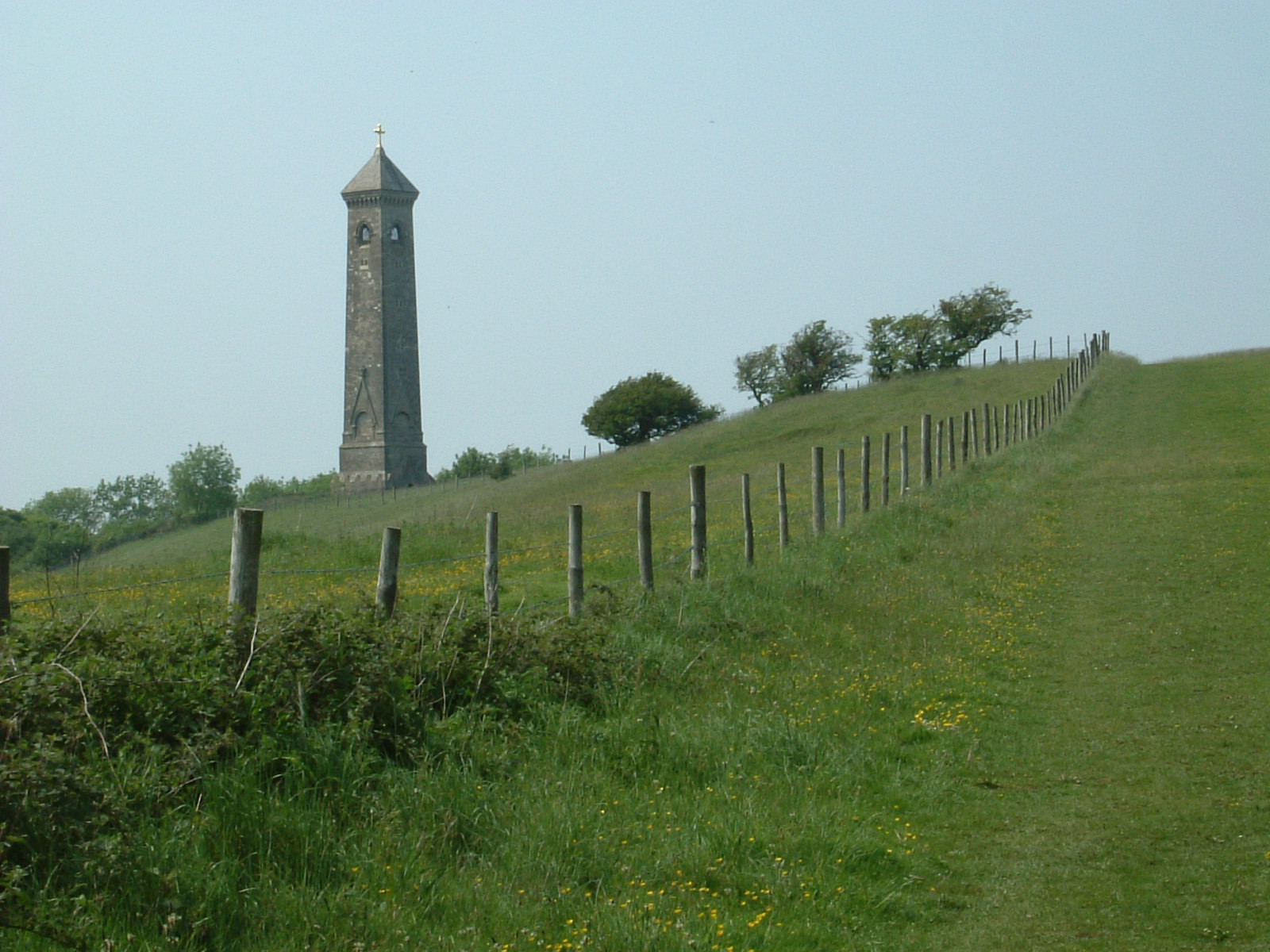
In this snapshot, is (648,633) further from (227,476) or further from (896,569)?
(227,476)

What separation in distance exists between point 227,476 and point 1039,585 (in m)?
94.5

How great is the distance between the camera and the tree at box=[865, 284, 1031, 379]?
76688mm

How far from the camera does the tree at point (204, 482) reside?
3952 inches

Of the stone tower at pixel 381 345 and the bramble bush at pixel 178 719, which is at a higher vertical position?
the stone tower at pixel 381 345

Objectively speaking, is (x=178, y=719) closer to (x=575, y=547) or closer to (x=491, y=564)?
(x=491, y=564)

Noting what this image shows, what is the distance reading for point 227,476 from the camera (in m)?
103

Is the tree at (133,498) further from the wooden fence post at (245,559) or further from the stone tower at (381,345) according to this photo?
the wooden fence post at (245,559)

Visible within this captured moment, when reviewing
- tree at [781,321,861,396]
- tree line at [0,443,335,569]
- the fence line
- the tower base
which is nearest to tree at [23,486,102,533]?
tree line at [0,443,335,569]

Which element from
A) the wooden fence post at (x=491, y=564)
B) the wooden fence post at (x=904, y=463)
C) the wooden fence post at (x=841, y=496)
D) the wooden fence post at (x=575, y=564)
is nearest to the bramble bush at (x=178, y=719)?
the wooden fence post at (x=491, y=564)

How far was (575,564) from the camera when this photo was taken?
1143 cm

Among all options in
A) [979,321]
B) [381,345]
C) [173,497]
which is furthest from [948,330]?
[173,497]

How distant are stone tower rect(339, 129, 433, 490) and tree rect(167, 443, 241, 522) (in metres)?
16.8

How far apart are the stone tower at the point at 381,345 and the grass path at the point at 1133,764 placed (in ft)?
236

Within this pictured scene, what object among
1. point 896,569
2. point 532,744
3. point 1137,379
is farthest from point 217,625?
point 1137,379
